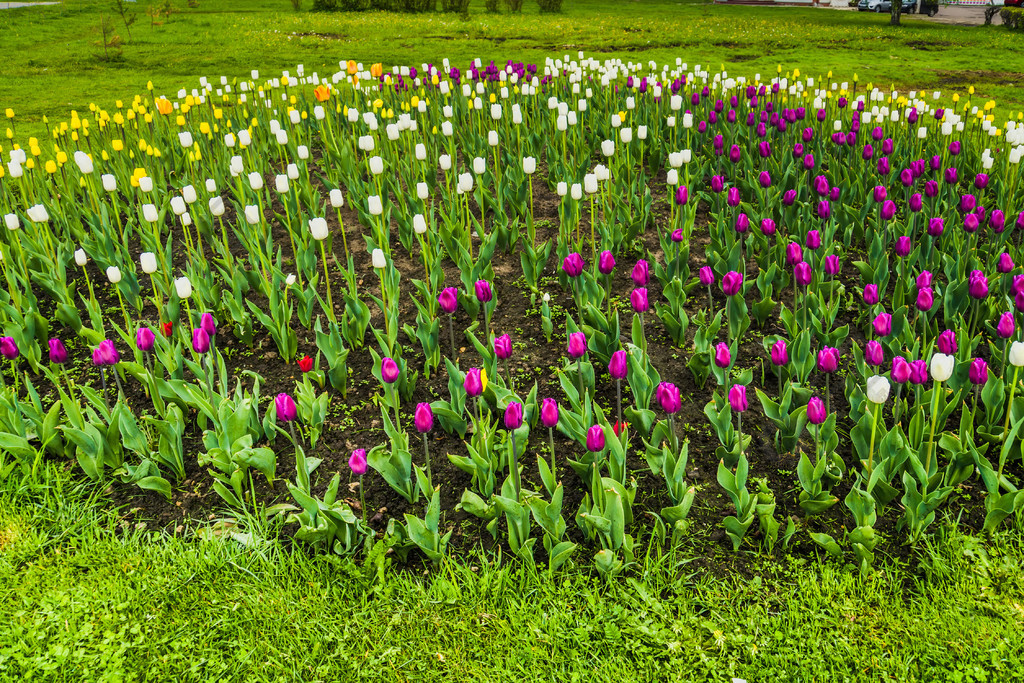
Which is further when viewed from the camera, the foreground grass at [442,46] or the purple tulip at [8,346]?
the foreground grass at [442,46]

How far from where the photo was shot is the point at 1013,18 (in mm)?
23828

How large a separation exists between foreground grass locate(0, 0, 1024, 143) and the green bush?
2.41 ft

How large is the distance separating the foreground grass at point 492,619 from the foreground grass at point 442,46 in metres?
9.62

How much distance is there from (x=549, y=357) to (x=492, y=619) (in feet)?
6.21

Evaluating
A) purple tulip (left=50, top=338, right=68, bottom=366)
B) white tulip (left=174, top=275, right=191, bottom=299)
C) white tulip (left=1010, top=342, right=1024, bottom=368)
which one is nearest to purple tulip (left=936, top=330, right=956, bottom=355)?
white tulip (left=1010, top=342, right=1024, bottom=368)

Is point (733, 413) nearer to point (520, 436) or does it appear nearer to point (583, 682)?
A: point (520, 436)

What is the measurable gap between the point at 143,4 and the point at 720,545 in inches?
1271

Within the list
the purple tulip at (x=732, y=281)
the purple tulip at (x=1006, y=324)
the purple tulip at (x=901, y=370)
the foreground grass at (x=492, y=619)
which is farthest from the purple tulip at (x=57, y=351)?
the purple tulip at (x=1006, y=324)

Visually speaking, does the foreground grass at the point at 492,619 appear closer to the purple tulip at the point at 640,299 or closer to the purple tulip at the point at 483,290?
the purple tulip at the point at 640,299

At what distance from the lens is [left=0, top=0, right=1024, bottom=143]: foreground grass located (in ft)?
46.1

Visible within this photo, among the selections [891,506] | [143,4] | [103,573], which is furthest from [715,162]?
[143,4]

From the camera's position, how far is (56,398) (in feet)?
14.2

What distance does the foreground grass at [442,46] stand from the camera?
553 inches

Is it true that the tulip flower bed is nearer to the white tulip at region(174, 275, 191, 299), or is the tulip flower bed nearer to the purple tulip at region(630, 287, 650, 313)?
the purple tulip at region(630, 287, 650, 313)
